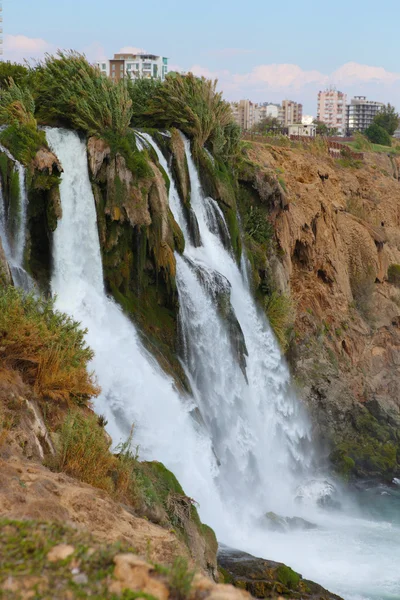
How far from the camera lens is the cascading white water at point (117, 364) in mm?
10742

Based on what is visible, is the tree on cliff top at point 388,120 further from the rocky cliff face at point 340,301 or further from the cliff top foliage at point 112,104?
the cliff top foliage at point 112,104

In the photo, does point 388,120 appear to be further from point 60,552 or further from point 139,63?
point 60,552

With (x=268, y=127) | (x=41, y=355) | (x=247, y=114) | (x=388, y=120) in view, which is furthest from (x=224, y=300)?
(x=247, y=114)

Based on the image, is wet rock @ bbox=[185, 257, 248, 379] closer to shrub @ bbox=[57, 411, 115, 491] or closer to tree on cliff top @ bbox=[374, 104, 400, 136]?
shrub @ bbox=[57, 411, 115, 491]

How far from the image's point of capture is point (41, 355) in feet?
26.9

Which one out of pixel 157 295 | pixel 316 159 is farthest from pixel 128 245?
pixel 316 159

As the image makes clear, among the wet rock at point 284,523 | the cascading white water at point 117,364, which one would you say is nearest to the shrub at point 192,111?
the cascading white water at point 117,364

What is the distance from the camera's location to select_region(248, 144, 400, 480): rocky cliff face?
63.3 feet

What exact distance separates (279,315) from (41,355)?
10.8 meters

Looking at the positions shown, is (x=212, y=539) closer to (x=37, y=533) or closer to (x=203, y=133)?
(x=37, y=533)

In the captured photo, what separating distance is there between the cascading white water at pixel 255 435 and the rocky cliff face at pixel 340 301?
5.17 ft

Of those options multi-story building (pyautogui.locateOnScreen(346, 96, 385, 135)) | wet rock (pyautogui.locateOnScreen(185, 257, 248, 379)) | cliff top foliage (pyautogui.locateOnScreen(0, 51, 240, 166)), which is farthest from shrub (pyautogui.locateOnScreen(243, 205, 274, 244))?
multi-story building (pyautogui.locateOnScreen(346, 96, 385, 135))

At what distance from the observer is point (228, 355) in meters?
14.8

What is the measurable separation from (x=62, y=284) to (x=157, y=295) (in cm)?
245
